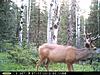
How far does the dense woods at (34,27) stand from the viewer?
4781 millimetres

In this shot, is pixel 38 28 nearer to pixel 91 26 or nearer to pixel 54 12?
pixel 54 12

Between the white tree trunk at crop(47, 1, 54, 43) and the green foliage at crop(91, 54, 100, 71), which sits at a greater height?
the white tree trunk at crop(47, 1, 54, 43)

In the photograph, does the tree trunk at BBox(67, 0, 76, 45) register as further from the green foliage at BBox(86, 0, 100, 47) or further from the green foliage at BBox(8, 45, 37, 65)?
the green foliage at BBox(8, 45, 37, 65)

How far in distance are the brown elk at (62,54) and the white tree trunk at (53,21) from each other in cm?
13

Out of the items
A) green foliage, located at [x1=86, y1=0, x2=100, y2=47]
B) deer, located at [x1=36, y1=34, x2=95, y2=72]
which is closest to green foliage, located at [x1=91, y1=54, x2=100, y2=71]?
deer, located at [x1=36, y1=34, x2=95, y2=72]

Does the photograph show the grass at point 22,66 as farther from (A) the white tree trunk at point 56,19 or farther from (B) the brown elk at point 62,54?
(A) the white tree trunk at point 56,19

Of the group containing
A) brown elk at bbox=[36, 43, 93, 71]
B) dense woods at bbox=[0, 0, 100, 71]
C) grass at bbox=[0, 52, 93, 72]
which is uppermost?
dense woods at bbox=[0, 0, 100, 71]

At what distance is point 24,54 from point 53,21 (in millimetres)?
720

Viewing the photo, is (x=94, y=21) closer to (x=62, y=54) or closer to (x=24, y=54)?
(x=62, y=54)

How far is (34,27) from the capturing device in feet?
15.9

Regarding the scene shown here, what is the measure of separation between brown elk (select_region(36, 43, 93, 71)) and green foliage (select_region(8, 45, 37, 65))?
0.33 ft

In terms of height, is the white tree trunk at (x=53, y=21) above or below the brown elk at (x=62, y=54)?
above

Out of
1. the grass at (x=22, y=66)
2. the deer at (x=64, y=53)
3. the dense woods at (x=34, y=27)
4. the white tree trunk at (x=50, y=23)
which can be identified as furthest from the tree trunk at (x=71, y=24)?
the grass at (x=22, y=66)

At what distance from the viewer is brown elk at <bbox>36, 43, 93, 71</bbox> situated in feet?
15.7
